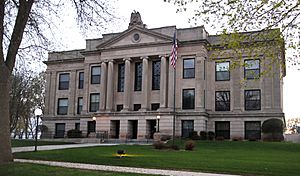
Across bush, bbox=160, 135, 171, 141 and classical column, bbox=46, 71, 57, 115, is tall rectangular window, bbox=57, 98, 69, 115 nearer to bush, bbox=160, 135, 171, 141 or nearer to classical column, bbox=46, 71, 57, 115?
classical column, bbox=46, 71, 57, 115

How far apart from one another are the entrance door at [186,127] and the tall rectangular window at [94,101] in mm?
12460

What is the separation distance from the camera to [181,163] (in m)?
17.3

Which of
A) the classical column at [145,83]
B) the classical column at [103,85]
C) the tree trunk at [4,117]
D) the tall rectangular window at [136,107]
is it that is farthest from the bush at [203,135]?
the tree trunk at [4,117]

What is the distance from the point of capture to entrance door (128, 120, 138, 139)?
138ft

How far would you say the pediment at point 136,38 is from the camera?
1658 inches

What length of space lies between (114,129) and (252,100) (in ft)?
55.0

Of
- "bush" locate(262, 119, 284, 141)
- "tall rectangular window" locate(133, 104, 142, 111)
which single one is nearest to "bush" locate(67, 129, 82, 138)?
"tall rectangular window" locate(133, 104, 142, 111)

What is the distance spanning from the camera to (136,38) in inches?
1715

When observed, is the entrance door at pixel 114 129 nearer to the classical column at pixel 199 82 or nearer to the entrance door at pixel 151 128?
the entrance door at pixel 151 128

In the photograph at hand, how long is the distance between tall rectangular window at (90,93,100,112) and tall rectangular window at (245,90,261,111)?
19070 mm

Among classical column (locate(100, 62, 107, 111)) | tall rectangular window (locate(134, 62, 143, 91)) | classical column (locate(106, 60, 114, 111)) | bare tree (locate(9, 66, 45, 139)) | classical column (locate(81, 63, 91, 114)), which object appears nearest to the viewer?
classical column (locate(106, 60, 114, 111))

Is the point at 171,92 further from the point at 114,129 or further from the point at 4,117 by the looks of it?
the point at 4,117

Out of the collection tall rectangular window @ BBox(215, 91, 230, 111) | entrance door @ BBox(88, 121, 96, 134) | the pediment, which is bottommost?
entrance door @ BBox(88, 121, 96, 134)

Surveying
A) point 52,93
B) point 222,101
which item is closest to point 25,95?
point 52,93
